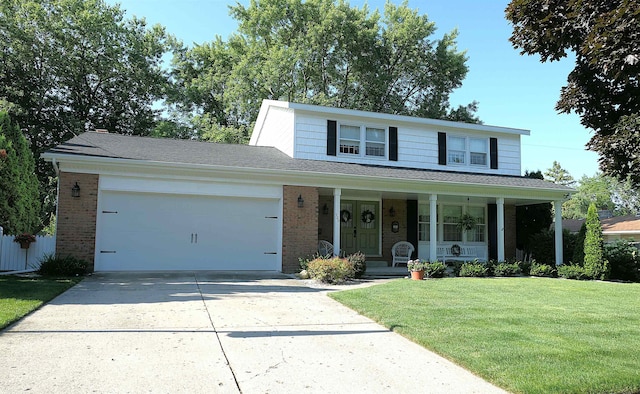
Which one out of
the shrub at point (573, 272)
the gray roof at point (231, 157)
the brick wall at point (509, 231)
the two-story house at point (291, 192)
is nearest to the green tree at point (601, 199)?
the brick wall at point (509, 231)

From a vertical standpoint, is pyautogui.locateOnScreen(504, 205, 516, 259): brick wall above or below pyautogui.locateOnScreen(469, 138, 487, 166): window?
below

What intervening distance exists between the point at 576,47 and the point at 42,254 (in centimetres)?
1191

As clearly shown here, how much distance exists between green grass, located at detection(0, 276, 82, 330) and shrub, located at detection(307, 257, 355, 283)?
527 centimetres

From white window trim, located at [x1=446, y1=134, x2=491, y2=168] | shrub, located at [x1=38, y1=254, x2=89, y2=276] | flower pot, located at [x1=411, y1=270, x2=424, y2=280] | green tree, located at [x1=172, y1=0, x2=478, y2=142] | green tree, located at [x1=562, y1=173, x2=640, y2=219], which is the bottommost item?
flower pot, located at [x1=411, y1=270, x2=424, y2=280]

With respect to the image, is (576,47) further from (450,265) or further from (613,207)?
(613,207)

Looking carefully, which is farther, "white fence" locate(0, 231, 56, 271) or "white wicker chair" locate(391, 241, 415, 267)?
"white wicker chair" locate(391, 241, 415, 267)

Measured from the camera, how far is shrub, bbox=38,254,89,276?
10.4 metres

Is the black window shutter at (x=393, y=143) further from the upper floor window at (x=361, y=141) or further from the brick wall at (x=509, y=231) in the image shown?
the brick wall at (x=509, y=231)

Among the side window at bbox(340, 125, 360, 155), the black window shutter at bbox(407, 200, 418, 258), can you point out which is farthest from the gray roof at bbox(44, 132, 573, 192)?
the black window shutter at bbox(407, 200, 418, 258)

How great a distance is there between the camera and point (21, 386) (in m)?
3.62

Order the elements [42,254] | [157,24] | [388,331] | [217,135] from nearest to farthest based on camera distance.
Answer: [388,331], [42,254], [217,135], [157,24]

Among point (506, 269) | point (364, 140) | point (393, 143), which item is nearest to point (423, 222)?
point (393, 143)

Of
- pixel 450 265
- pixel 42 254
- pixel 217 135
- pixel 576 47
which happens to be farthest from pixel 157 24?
pixel 576 47

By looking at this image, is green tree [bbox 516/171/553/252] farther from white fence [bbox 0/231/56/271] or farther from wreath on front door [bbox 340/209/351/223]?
white fence [bbox 0/231/56/271]
